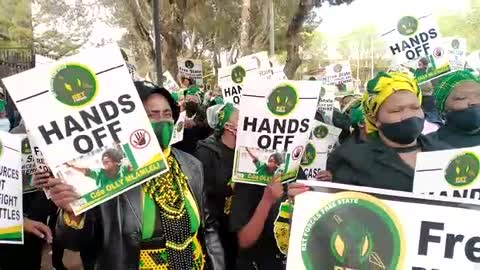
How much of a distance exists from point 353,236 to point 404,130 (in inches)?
21.5

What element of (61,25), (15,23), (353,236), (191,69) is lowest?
(353,236)

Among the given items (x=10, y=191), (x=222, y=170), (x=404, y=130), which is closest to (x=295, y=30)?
(x=222, y=170)

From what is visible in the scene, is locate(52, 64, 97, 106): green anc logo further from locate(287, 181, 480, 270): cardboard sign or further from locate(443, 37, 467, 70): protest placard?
locate(443, 37, 467, 70): protest placard

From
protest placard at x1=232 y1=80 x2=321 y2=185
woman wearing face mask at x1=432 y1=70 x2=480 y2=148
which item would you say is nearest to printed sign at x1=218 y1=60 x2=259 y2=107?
protest placard at x1=232 y1=80 x2=321 y2=185

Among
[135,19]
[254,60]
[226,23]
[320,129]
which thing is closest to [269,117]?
[320,129]

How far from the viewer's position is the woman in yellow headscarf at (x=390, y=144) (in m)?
2.54

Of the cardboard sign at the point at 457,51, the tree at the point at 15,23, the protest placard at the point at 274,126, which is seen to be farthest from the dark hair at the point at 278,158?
the tree at the point at 15,23

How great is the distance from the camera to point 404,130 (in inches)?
101

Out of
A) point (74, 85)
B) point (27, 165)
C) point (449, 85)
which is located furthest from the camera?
point (27, 165)

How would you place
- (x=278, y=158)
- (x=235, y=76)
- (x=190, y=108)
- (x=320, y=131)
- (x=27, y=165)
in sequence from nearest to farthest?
(x=278, y=158) < (x=27, y=165) < (x=320, y=131) < (x=235, y=76) < (x=190, y=108)

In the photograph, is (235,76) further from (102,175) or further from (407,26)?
(102,175)

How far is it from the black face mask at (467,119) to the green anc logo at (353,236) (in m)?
1.25

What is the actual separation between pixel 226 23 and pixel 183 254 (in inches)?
879

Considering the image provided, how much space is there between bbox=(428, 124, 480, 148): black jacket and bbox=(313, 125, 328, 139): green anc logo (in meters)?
1.48
